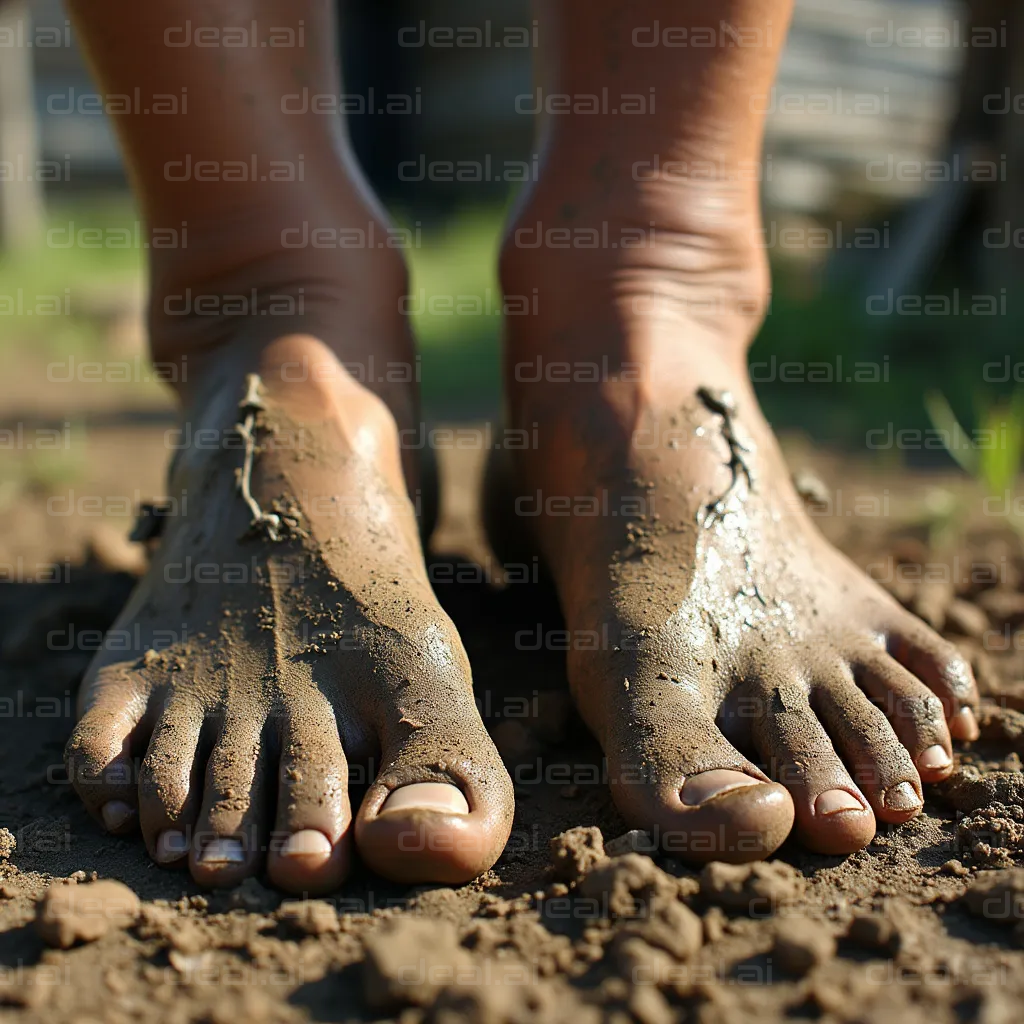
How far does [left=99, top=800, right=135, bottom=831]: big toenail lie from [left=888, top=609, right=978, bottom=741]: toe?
90cm

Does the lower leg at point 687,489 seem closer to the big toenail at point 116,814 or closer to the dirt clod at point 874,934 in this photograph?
the dirt clod at point 874,934

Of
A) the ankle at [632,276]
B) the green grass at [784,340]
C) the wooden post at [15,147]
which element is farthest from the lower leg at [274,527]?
the wooden post at [15,147]

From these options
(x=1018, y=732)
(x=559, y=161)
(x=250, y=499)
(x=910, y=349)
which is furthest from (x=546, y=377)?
(x=910, y=349)

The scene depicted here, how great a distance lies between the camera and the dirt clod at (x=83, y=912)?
37.5 inches

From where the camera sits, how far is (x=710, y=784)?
1092 mm

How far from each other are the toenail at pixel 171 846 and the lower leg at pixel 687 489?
0.43 meters

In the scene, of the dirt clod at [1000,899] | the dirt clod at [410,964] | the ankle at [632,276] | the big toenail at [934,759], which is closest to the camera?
the dirt clod at [410,964]

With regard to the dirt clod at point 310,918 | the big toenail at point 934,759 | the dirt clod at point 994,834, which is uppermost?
the big toenail at point 934,759

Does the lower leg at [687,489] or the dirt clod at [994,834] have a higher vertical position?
the lower leg at [687,489]

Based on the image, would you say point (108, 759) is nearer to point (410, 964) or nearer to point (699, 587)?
point (410, 964)

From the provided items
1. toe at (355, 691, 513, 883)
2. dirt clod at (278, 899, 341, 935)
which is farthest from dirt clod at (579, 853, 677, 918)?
dirt clod at (278, 899, 341, 935)

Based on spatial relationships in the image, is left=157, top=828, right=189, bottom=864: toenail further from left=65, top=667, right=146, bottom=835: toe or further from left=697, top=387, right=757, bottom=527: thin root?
left=697, top=387, right=757, bottom=527: thin root

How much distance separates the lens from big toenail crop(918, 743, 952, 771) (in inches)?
48.1

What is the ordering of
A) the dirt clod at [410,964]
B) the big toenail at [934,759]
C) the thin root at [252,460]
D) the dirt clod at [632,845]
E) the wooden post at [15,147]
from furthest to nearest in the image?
the wooden post at [15,147], the thin root at [252,460], the big toenail at [934,759], the dirt clod at [632,845], the dirt clod at [410,964]
